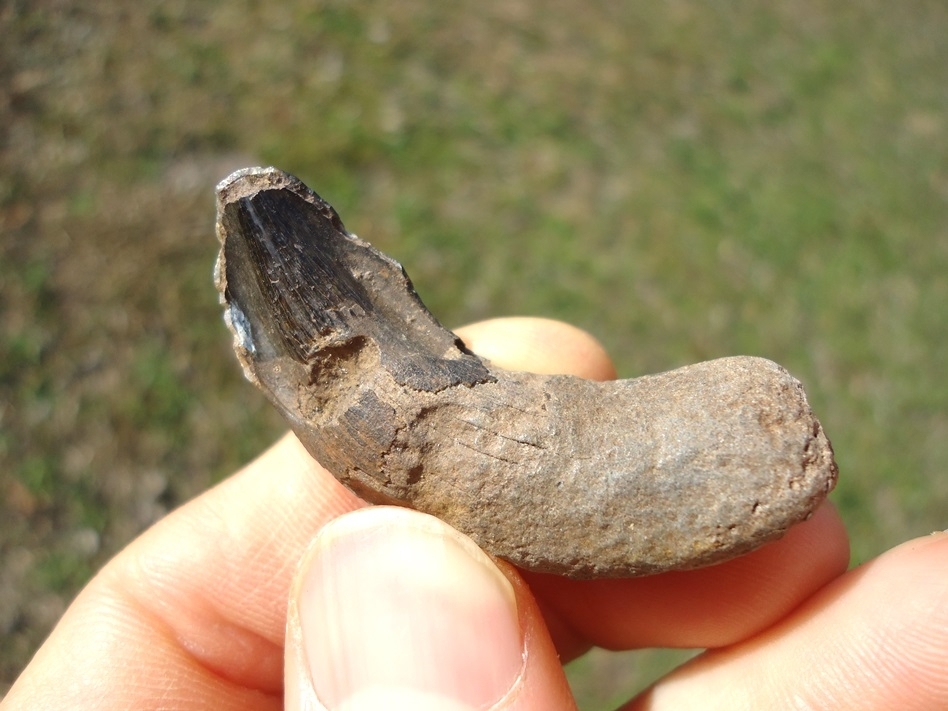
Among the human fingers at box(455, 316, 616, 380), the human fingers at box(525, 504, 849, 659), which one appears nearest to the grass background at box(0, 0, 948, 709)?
the human fingers at box(525, 504, 849, 659)

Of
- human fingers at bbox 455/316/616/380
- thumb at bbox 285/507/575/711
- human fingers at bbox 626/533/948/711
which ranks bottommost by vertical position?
human fingers at bbox 626/533/948/711

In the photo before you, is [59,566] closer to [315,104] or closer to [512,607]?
[512,607]

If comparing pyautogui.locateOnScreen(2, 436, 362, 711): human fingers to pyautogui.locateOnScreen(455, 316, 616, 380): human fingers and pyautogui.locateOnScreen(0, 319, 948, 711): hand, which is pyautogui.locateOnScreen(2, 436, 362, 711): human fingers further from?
pyautogui.locateOnScreen(455, 316, 616, 380): human fingers

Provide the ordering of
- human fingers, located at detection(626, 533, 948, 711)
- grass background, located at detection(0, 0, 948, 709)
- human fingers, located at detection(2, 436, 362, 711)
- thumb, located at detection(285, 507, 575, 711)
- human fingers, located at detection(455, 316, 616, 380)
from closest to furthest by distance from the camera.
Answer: thumb, located at detection(285, 507, 575, 711), human fingers, located at detection(626, 533, 948, 711), human fingers, located at detection(2, 436, 362, 711), human fingers, located at detection(455, 316, 616, 380), grass background, located at detection(0, 0, 948, 709)

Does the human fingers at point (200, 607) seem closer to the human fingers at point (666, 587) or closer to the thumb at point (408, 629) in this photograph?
the human fingers at point (666, 587)

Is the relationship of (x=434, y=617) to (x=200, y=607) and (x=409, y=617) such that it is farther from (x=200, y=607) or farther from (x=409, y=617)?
(x=200, y=607)

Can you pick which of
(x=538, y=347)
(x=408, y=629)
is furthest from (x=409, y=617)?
(x=538, y=347)

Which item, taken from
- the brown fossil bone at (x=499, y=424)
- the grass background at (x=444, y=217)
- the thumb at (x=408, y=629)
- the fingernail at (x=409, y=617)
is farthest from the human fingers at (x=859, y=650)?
the grass background at (x=444, y=217)
